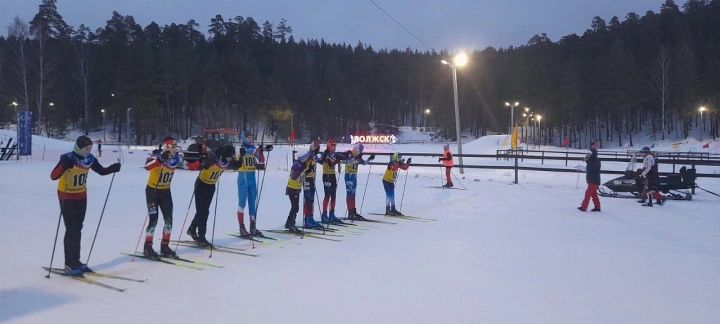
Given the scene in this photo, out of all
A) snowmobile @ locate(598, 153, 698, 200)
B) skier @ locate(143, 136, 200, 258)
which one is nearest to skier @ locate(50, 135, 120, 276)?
skier @ locate(143, 136, 200, 258)

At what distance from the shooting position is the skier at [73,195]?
6.42m

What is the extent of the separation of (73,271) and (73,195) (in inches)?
36.9

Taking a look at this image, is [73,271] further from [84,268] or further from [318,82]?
[318,82]

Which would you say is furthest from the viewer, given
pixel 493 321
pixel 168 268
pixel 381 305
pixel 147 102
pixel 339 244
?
pixel 147 102

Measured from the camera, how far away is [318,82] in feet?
350

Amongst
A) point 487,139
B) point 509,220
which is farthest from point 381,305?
point 487,139

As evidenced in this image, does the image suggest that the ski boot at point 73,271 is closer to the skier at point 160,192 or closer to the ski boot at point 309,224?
the skier at point 160,192

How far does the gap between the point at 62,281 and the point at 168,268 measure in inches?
49.9

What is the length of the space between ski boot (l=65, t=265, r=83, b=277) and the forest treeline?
53894 millimetres

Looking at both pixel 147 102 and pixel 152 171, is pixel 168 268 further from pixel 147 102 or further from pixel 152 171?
pixel 147 102

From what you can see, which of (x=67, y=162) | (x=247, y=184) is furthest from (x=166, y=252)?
(x=247, y=184)

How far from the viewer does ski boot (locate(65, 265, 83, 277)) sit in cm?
642

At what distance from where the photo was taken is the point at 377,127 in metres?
113

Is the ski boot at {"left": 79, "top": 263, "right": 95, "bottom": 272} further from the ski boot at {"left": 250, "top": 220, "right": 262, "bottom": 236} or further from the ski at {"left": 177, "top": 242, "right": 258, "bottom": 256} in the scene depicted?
the ski boot at {"left": 250, "top": 220, "right": 262, "bottom": 236}
